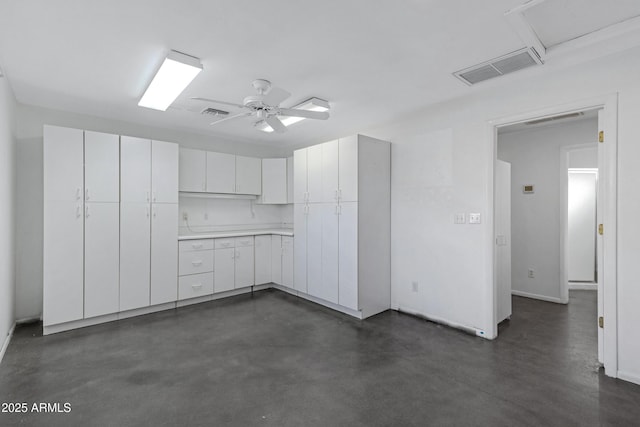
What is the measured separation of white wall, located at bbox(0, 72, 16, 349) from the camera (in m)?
2.70

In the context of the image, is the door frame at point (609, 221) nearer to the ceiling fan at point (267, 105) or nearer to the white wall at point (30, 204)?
the ceiling fan at point (267, 105)

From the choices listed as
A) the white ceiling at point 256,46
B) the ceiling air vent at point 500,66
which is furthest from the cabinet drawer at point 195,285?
the ceiling air vent at point 500,66

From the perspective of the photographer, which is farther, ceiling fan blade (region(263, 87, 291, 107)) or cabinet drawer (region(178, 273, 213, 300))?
cabinet drawer (region(178, 273, 213, 300))

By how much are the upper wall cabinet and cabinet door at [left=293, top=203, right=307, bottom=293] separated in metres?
1.15

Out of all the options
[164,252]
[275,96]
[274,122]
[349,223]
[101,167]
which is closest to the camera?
[275,96]

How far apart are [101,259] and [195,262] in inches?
42.3

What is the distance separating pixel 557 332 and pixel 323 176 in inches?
123

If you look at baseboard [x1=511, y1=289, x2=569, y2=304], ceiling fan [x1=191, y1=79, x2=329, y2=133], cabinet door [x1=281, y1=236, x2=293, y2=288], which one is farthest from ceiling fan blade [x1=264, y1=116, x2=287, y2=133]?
baseboard [x1=511, y1=289, x2=569, y2=304]

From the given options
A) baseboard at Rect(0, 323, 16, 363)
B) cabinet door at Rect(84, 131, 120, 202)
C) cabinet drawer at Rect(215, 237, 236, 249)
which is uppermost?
cabinet door at Rect(84, 131, 120, 202)

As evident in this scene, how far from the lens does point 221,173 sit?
15.8 feet

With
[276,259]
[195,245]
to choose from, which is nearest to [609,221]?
[276,259]

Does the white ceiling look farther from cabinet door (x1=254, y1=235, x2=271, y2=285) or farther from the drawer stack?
cabinet door (x1=254, y1=235, x2=271, y2=285)

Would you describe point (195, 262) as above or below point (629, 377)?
above

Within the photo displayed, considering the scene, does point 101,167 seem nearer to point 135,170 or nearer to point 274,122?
point 135,170
